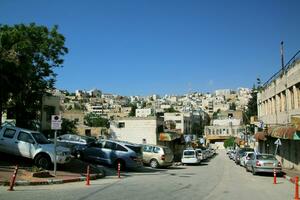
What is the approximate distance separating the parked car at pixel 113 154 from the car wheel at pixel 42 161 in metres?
7.48

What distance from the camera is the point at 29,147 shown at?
23172mm

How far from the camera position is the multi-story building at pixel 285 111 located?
32.2 m

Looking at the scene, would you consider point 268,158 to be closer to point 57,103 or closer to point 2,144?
point 2,144

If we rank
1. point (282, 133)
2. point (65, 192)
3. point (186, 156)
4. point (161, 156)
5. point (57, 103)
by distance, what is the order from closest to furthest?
point (65, 192)
point (282, 133)
point (161, 156)
point (186, 156)
point (57, 103)

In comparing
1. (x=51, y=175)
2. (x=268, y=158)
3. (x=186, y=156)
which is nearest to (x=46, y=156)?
(x=51, y=175)

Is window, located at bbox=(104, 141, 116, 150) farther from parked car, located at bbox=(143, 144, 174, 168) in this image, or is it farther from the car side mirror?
the car side mirror

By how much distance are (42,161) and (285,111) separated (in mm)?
22806

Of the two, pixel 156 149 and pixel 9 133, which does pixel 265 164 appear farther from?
pixel 9 133

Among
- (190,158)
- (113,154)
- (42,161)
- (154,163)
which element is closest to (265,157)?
(113,154)

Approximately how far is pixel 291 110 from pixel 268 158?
25.2ft

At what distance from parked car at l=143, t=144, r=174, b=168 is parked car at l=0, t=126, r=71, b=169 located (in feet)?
46.2

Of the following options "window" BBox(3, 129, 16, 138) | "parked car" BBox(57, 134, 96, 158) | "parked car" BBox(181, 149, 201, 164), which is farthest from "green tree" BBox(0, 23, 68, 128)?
"parked car" BBox(181, 149, 201, 164)

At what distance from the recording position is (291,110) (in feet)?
116

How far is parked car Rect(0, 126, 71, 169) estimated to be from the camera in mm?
23109
